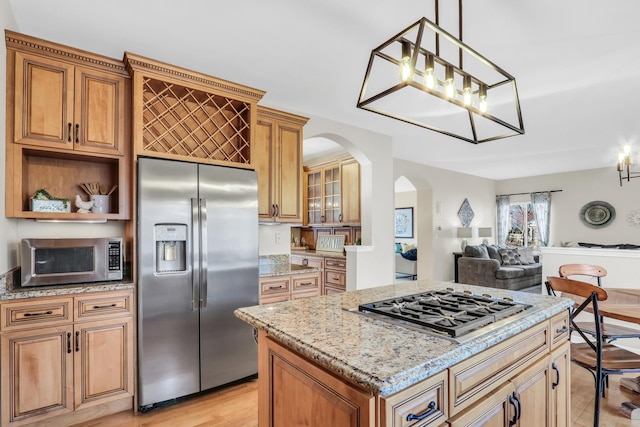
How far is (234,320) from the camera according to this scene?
8.51ft

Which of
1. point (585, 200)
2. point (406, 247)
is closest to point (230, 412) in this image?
point (406, 247)

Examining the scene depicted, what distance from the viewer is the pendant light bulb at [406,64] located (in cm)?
123

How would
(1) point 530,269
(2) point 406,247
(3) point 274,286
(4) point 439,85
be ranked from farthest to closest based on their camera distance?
(2) point 406,247 < (1) point 530,269 < (3) point 274,286 < (4) point 439,85

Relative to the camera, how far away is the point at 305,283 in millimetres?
3131

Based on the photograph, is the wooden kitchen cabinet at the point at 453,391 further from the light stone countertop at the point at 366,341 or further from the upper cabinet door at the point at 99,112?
the upper cabinet door at the point at 99,112

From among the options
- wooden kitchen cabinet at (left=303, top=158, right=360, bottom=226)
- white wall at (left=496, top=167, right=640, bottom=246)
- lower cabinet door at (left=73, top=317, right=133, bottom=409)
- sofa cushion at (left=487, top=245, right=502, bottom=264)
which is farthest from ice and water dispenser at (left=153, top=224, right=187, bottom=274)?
white wall at (left=496, top=167, right=640, bottom=246)

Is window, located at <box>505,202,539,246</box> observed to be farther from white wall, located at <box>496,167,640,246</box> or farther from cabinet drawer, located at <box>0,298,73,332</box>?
cabinet drawer, located at <box>0,298,73,332</box>

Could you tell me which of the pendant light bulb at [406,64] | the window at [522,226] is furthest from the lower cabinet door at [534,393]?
the window at [522,226]

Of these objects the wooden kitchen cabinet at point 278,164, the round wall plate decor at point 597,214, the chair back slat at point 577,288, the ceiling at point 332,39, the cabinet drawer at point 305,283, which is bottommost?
the cabinet drawer at point 305,283

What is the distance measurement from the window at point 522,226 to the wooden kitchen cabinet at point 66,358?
9179mm

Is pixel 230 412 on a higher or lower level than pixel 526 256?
lower

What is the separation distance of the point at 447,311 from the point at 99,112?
2544mm

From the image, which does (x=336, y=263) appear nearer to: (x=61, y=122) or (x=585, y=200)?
(x=61, y=122)

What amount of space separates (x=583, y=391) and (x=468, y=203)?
19.7ft
